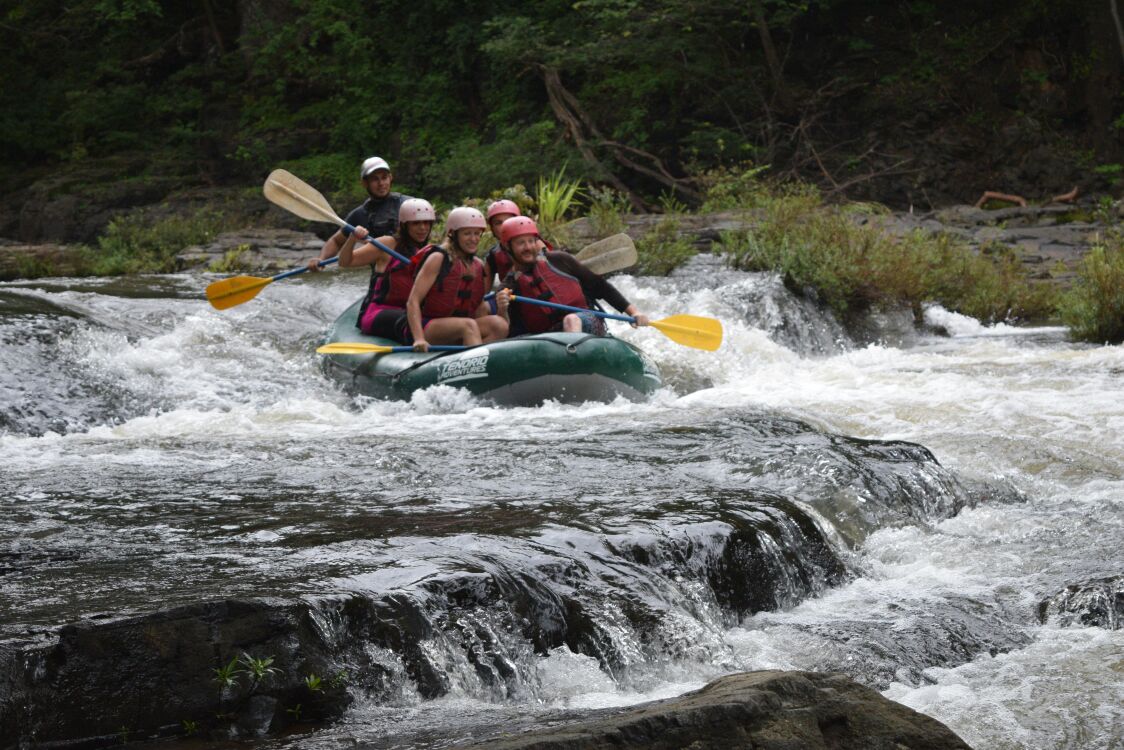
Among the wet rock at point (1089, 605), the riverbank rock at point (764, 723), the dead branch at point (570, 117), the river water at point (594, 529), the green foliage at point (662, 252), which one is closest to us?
the riverbank rock at point (764, 723)

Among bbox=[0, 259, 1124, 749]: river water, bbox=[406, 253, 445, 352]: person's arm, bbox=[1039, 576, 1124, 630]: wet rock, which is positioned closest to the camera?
bbox=[0, 259, 1124, 749]: river water

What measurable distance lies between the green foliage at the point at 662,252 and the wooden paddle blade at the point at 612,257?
261cm

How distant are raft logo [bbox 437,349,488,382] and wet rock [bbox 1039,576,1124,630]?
359cm

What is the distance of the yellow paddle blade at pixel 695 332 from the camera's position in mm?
7652

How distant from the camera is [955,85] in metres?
16.7

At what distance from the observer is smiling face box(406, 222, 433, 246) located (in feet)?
25.3

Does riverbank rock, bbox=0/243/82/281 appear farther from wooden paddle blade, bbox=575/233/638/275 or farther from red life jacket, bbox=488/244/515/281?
wooden paddle blade, bbox=575/233/638/275

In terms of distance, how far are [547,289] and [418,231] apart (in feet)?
2.86

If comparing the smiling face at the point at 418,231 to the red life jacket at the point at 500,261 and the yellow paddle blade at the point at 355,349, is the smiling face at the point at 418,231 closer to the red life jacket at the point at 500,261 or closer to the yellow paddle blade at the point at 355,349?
the red life jacket at the point at 500,261

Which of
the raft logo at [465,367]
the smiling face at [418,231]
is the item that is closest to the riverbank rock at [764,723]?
the raft logo at [465,367]

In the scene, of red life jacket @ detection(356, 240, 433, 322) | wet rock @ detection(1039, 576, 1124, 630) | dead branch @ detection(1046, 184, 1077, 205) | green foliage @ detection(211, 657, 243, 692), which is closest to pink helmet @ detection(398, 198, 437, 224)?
red life jacket @ detection(356, 240, 433, 322)

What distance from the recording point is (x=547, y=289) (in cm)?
755

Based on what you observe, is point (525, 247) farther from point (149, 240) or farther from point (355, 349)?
point (149, 240)

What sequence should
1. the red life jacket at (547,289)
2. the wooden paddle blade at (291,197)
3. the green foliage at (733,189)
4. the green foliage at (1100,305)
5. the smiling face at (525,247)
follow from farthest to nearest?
the green foliage at (733,189) → the green foliage at (1100,305) → the wooden paddle blade at (291,197) → the red life jacket at (547,289) → the smiling face at (525,247)
